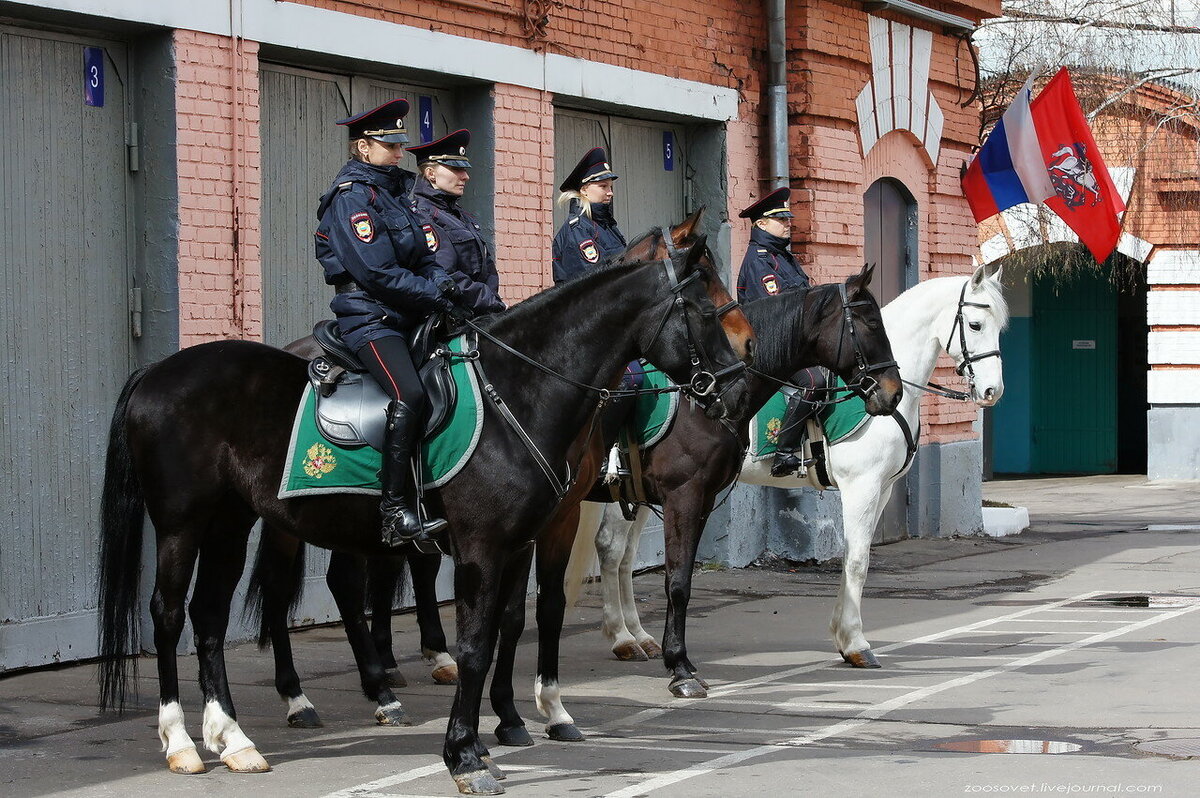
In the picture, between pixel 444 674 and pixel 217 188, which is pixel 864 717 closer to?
pixel 444 674

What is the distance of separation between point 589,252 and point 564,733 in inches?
104

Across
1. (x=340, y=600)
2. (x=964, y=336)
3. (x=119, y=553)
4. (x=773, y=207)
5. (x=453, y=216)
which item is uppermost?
(x=773, y=207)

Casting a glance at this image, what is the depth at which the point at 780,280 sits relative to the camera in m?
9.95

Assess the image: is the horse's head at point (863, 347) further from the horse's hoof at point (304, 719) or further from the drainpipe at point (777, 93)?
the drainpipe at point (777, 93)

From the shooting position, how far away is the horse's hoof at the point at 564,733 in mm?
7266

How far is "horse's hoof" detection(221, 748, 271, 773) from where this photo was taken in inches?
264

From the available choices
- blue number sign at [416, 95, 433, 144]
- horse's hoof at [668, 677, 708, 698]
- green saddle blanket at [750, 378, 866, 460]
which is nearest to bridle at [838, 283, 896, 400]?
green saddle blanket at [750, 378, 866, 460]

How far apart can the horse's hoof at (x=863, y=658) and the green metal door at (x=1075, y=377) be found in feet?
53.4

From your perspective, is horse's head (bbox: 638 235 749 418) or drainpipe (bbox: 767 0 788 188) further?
drainpipe (bbox: 767 0 788 188)

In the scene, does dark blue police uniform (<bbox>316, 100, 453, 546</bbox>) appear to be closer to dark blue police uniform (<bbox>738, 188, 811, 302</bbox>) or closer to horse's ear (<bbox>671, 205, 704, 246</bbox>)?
horse's ear (<bbox>671, 205, 704, 246</bbox>)

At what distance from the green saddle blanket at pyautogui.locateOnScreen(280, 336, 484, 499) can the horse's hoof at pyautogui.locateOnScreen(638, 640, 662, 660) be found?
3316 mm

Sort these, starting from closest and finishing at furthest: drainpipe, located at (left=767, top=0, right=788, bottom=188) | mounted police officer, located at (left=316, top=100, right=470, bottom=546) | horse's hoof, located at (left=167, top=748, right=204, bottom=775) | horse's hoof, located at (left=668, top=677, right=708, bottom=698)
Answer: mounted police officer, located at (left=316, top=100, right=470, bottom=546) < horse's hoof, located at (left=167, top=748, right=204, bottom=775) < horse's hoof, located at (left=668, top=677, right=708, bottom=698) < drainpipe, located at (left=767, top=0, right=788, bottom=188)

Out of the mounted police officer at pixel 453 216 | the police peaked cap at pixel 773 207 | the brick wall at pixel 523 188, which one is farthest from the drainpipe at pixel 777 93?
the mounted police officer at pixel 453 216

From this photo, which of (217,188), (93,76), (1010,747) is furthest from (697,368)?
(93,76)
